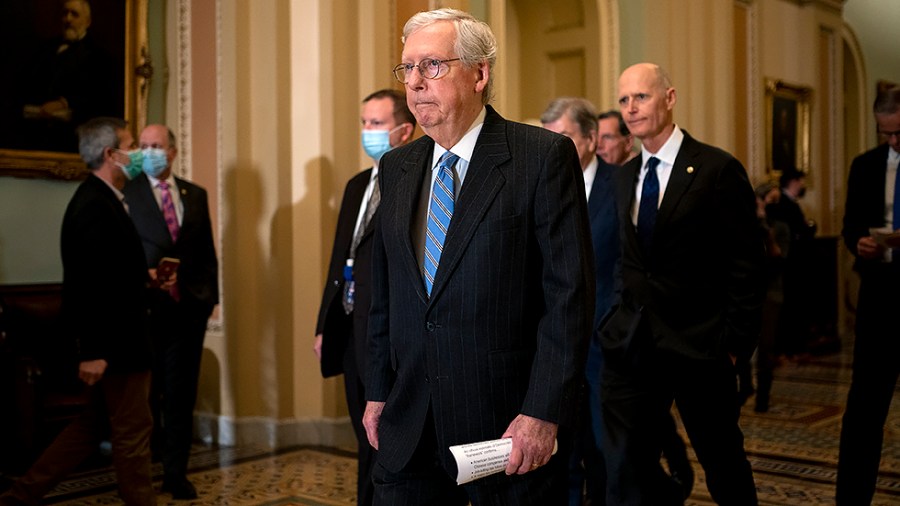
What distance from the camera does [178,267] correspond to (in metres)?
5.30

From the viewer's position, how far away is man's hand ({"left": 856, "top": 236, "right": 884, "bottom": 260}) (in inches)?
157

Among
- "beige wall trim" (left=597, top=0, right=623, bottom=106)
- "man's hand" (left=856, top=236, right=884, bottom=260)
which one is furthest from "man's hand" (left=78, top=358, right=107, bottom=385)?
"beige wall trim" (left=597, top=0, right=623, bottom=106)

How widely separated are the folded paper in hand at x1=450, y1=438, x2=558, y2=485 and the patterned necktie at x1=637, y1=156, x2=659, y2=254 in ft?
5.21

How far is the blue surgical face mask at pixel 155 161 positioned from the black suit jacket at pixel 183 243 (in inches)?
2.7

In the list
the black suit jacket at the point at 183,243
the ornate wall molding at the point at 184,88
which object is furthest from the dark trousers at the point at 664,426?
the ornate wall molding at the point at 184,88

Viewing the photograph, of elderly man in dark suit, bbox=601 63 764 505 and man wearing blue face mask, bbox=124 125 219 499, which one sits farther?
man wearing blue face mask, bbox=124 125 219 499

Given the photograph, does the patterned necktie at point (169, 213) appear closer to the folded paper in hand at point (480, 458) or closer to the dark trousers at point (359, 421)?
the dark trousers at point (359, 421)

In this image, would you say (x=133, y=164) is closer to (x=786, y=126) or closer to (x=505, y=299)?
(x=505, y=299)

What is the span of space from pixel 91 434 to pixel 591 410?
2.10m

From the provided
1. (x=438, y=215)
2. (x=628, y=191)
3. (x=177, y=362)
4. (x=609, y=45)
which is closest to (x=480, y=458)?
(x=438, y=215)

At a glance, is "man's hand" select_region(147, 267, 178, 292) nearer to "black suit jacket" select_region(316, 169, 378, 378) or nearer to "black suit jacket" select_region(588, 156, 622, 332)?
"black suit jacket" select_region(316, 169, 378, 378)

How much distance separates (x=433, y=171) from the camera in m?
2.48

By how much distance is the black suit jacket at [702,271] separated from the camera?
3.48 m

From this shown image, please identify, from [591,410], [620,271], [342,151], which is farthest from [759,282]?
[342,151]
